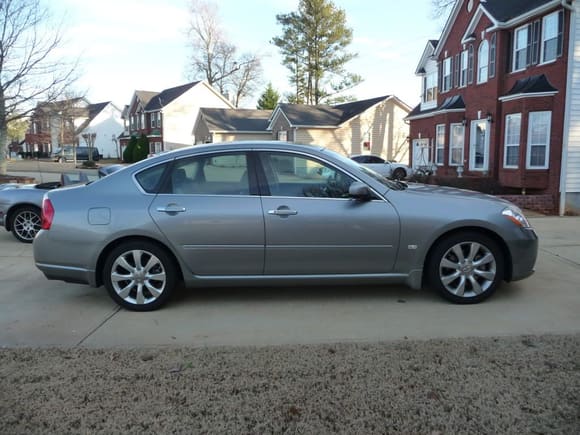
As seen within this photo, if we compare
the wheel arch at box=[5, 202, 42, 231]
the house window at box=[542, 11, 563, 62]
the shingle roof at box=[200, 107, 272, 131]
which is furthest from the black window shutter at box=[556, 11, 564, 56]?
the shingle roof at box=[200, 107, 272, 131]

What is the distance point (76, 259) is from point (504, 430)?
4.05 metres

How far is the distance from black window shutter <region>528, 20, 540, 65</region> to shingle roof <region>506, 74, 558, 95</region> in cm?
54

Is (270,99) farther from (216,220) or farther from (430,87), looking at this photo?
(216,220)

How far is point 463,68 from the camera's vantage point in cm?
2109

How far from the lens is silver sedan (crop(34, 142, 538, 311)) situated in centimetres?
500

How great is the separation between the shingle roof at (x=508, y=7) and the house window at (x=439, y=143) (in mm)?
5169

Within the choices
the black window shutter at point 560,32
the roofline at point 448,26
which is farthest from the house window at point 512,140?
the roofline at point 448,26

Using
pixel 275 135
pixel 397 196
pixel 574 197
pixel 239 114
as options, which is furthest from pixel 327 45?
pixel 397 196

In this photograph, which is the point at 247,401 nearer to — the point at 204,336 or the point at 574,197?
the point at 204,336

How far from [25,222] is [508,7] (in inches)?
673

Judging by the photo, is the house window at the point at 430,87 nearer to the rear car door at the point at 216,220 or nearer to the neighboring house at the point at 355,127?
the neighboring house at the point at 355,127

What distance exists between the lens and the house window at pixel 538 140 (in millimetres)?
15039

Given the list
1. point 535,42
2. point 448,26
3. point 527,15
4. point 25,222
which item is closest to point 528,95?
point 535,42

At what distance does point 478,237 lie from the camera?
516cm
